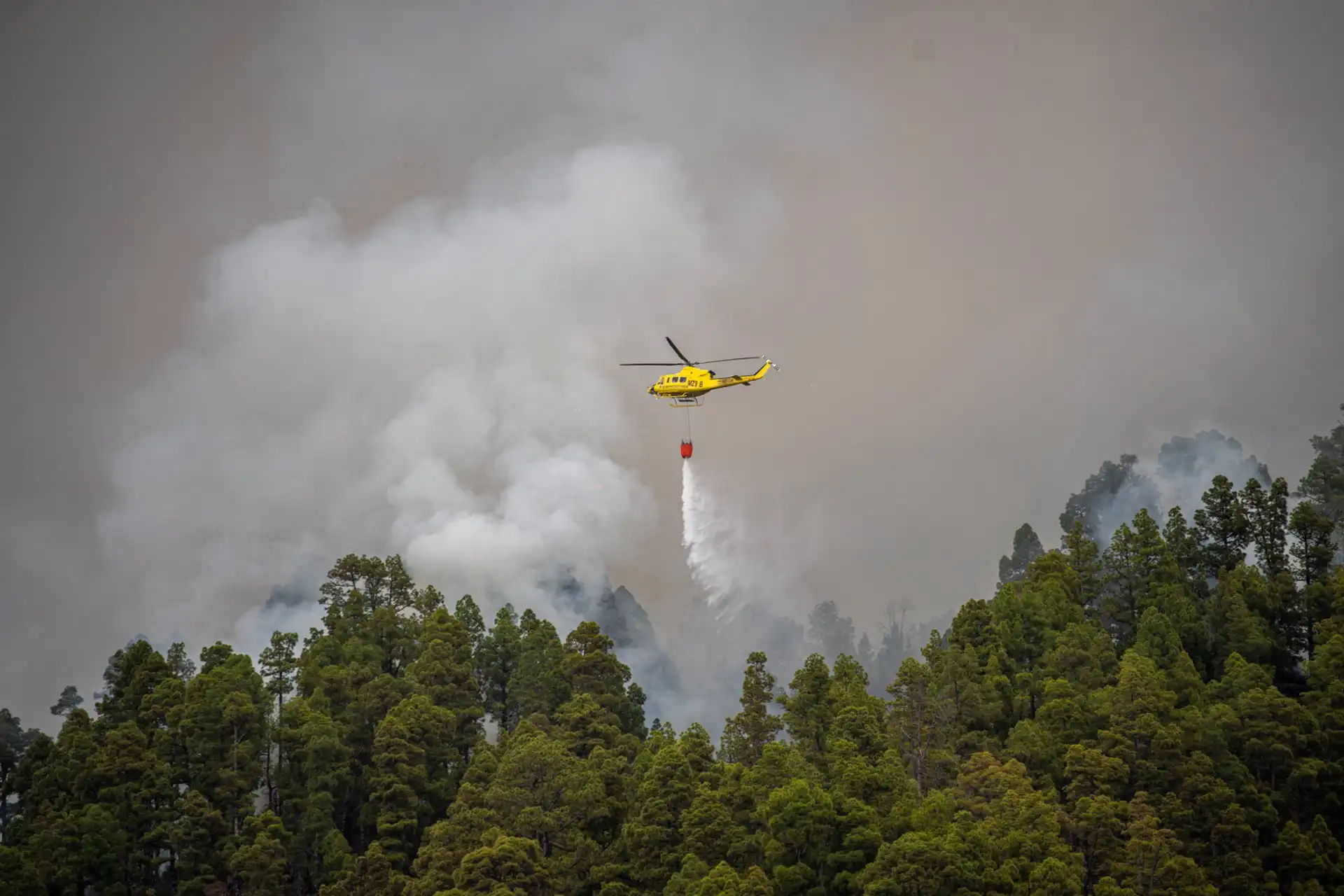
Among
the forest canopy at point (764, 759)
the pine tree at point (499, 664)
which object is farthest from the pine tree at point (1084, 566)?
the pine tree at point (499, 664)

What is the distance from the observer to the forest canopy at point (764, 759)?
253ft

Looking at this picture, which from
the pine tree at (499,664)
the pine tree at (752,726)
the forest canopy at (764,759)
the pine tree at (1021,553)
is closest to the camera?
the forest canopy at (764,759)

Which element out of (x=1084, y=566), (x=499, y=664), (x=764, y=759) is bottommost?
(x=764, y=759)

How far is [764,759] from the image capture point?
8150 cm

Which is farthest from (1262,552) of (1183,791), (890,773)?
(890,773)

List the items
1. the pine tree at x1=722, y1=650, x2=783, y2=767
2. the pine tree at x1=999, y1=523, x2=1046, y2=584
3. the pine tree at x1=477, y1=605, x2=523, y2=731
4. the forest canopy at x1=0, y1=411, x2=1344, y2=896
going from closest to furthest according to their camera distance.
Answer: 1. the forest canopy at x1=0, y1=411, x2=1344, y2=896
2. the pine tree at x1=722, y1=650, x2=783, y2=767
3. the pine tree at x1=477, y1=605, x2=523, y2=731
4. the pine tree at x1=999, y1=523, x2=1046, y2=584

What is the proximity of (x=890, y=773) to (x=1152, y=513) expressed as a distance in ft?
304

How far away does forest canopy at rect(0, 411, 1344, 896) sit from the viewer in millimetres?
77062

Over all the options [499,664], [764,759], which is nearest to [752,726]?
[764,759]

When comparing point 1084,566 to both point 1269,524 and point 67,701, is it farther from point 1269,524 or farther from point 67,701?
point 67,701

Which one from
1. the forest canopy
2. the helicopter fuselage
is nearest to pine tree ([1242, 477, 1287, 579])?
the forest canopy

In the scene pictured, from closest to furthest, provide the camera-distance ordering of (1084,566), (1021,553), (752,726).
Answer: (752,726), (1084,566), (1021,553)

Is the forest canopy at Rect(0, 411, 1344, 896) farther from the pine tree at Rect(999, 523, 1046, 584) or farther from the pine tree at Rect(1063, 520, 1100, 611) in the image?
the pine tree at Rect(999, 523, 1046, 584)

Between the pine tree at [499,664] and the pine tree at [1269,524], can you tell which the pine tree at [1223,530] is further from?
the pine tree at [499,664]
